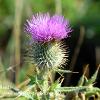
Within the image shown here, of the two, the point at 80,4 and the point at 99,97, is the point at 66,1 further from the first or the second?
the point at 99,97

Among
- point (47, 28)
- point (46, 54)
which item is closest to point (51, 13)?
point (46, 54)

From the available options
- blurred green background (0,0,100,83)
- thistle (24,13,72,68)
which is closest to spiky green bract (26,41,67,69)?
thistle (24,13,72,68)

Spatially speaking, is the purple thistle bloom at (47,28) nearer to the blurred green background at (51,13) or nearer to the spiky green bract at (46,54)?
the spiky green bract at (46,54)

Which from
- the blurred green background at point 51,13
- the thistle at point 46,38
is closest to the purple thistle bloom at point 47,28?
the thistle at point 46,38

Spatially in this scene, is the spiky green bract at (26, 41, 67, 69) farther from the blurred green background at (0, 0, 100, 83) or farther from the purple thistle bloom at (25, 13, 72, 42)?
the blurred green background at (0, 0, 100, 83)

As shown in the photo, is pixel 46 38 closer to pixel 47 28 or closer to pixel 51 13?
pixel 47 28

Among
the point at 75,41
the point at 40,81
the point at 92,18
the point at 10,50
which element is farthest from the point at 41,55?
the point at 92,18
